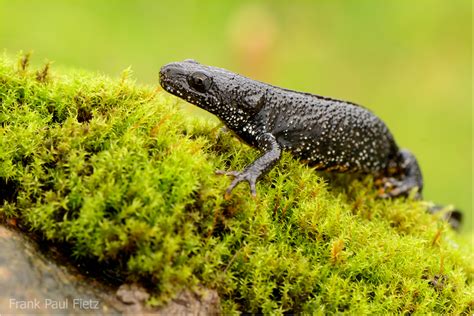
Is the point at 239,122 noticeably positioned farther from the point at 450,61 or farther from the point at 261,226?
the point at 450,61

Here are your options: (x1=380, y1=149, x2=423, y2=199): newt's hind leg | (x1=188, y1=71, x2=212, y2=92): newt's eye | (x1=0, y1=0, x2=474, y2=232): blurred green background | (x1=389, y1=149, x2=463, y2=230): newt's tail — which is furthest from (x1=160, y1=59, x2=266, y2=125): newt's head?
(x1=0, y1=0, x2=474, y2=232): blurred green background

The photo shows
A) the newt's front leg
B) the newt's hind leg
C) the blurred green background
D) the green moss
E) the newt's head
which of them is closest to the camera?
the green moss

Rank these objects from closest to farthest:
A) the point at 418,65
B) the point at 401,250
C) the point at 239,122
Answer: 1. the point at 401,250
2. the point at 239,122
3. the point at 418,65

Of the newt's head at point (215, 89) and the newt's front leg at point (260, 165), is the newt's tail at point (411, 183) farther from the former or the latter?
the newt's head at point (215, 89)

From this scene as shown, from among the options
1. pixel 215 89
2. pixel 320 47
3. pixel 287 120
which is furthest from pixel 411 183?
pixel 320 47

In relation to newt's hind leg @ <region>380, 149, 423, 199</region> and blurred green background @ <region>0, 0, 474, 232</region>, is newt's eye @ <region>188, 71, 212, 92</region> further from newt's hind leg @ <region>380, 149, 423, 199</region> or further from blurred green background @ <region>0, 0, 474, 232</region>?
blurred green background @ <region>0, 0, 474, 232</region>

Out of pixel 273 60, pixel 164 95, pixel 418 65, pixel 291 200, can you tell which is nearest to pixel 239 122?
pixel 164 95
